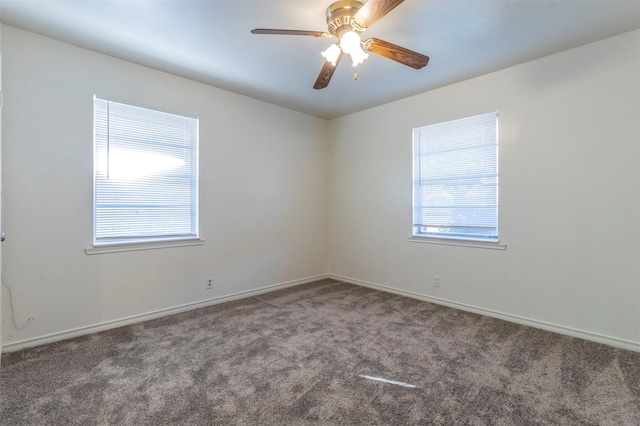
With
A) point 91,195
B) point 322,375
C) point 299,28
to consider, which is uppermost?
point 299,28

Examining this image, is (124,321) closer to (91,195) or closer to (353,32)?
(91,195)

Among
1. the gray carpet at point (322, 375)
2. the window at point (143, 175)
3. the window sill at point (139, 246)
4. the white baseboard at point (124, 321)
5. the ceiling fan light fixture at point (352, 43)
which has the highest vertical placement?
the ceiling fan light fixture at point (352, 43)

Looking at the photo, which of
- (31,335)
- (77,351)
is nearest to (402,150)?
(77,351)

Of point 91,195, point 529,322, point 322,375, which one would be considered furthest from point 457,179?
point 91,195

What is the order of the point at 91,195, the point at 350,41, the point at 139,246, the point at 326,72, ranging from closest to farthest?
the point at 350,41
the point at 326,72
the point at 91,195
the point at 139,246

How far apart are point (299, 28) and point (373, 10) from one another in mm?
837

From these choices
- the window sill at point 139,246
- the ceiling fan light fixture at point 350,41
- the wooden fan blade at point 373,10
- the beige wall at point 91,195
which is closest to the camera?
the wooden fan blade at point 373,10

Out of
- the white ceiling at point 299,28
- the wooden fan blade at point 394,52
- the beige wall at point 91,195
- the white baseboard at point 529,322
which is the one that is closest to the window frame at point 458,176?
the white ceiling at point 299,28

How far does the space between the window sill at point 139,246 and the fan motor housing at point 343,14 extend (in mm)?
2565

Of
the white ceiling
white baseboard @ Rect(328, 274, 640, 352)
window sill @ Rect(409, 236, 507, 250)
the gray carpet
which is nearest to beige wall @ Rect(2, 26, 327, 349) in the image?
the white ceiling

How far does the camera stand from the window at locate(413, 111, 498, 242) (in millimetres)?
3193

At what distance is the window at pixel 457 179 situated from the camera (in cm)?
319

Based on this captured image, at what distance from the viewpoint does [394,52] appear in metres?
2.14

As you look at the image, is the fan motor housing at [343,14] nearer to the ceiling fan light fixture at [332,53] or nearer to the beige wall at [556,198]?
the ceiling fan light fixture at [332,53]
